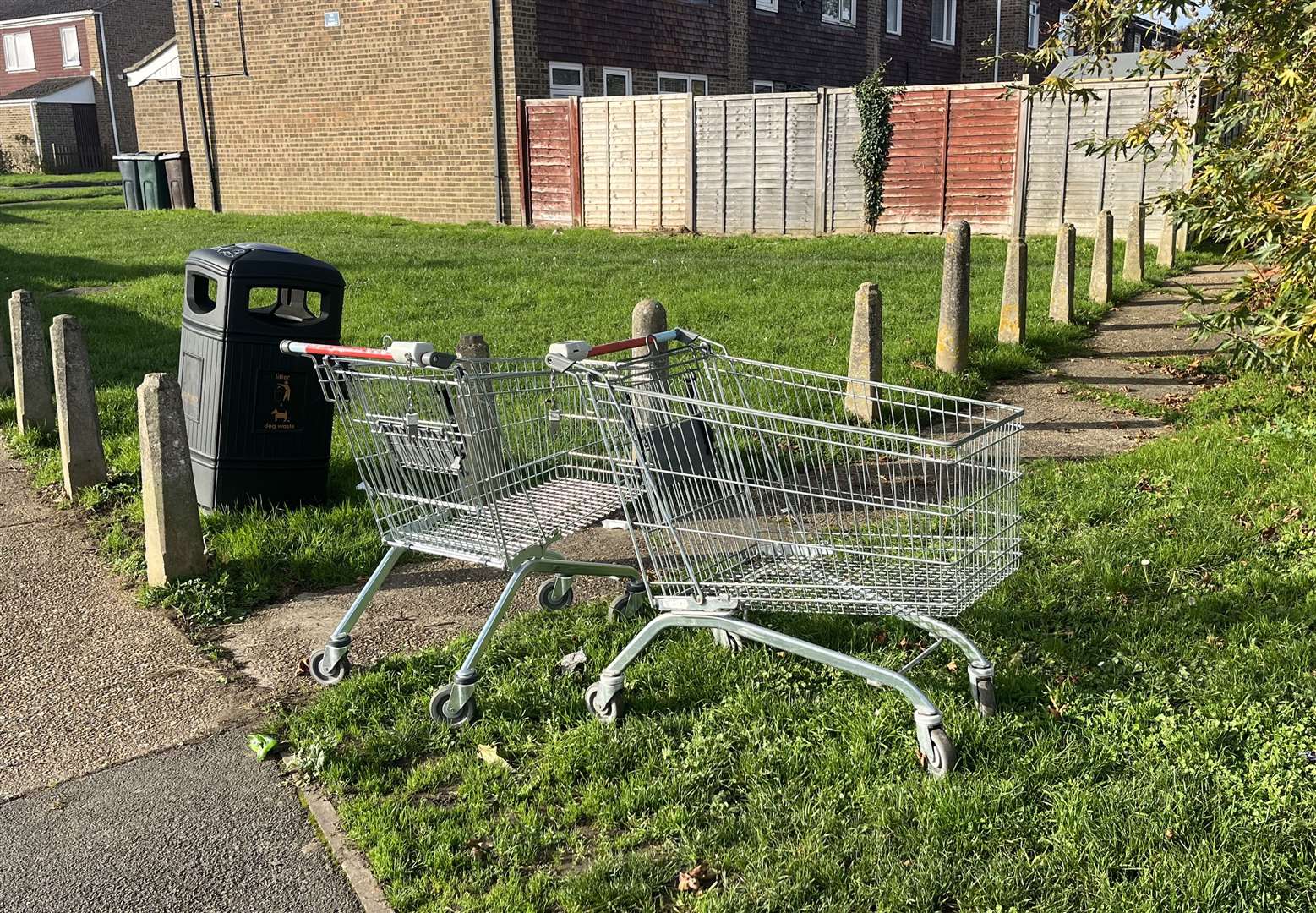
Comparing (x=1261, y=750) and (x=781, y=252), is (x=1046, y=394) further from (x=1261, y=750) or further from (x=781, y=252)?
(x=781, y=252)

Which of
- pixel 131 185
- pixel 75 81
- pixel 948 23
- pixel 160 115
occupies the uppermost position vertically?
pixel 948 23

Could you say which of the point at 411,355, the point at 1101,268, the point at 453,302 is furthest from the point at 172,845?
the point at 1101,268

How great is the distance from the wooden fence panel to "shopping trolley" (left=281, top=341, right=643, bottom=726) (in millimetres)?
17259

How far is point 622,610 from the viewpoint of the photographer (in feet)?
16.1

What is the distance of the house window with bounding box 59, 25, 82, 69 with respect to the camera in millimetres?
48219

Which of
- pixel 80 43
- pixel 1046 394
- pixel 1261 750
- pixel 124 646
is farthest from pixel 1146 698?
pixel 80 43

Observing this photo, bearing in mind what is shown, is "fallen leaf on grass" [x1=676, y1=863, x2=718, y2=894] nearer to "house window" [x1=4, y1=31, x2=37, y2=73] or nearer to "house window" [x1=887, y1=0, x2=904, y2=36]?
"house window" [x1=887, y1=0, x2=904, y2=36]

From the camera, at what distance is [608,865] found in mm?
3256

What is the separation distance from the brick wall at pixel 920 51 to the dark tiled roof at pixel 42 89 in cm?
3300

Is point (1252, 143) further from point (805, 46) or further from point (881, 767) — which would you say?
point (805, 46)

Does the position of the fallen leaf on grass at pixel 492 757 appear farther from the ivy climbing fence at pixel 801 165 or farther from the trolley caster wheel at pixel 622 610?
the ivy climbing fence at pixel 801 165

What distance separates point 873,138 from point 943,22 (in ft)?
58.0

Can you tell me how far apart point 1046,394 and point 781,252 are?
30.8 ft

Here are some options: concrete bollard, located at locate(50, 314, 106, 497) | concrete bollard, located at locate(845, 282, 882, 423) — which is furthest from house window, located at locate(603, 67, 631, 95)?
concrete bollard, located at locate(50, 314, 106, 497)
